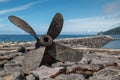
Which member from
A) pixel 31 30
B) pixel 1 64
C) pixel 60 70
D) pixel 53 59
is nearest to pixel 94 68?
pixel 60 70

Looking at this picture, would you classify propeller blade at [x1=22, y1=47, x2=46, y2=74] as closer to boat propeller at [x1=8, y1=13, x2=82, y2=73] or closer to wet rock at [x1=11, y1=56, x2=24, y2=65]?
boat propeller at [x1=8, y1=13, x2=82, y2=73]

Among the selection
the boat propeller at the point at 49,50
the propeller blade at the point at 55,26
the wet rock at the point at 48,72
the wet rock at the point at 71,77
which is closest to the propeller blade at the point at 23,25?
the boat propeller at the point at 49,50

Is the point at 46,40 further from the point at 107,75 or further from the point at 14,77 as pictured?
the point at 14,77

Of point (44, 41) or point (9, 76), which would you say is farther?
point (44, 41)

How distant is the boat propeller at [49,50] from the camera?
1253 cm

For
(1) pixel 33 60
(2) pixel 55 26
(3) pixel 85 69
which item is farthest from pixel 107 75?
(2) pixel 55 26

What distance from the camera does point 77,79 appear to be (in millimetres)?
9648

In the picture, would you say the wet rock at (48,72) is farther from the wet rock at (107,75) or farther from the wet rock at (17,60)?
the wet rock at (17,60)

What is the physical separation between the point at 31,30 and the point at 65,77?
4.05 m

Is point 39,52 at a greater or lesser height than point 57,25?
lesser

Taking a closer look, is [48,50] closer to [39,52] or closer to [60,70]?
[39,52]

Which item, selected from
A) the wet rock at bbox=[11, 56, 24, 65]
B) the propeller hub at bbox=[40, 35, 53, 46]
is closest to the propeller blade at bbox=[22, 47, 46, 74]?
the propeller hub at bbox=[40, 35, 53, 46]

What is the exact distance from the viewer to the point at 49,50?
42.8ft

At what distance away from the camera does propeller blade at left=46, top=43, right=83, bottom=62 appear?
1303cm
